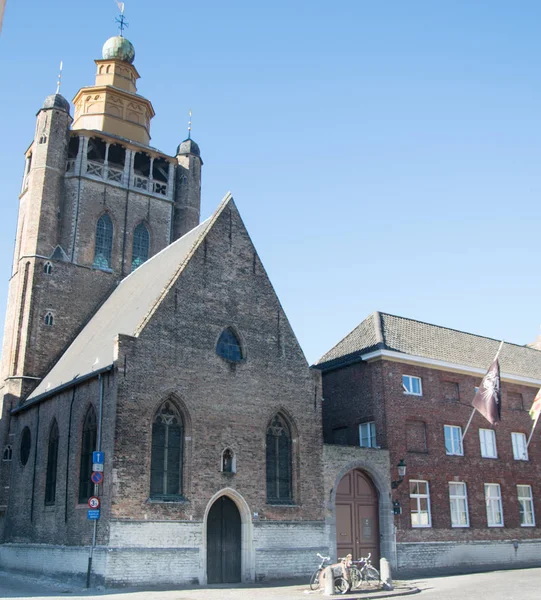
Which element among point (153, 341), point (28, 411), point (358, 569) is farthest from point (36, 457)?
point (358, 569)

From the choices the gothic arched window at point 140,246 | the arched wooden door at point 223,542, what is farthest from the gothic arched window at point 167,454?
the gothic arched window at point 140,246

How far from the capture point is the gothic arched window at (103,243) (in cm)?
3425

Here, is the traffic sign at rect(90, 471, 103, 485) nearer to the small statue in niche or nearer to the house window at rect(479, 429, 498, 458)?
the small statue in niche

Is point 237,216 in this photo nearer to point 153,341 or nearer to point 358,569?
point 153,341

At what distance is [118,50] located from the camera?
38719 millimetres

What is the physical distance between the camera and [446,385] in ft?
98.9

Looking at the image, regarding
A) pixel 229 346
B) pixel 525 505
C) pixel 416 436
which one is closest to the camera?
pixel 229 346

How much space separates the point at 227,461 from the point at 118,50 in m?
26.2

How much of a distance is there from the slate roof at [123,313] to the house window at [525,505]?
1875 centimetres

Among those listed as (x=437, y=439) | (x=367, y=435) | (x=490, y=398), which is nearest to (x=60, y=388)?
(x=367, y=435)

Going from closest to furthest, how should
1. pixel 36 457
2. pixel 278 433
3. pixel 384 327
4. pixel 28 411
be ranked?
pixel 278 433
pixel 36 457
pixel 28 411
pixel 384 327

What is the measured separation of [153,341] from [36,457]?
838cm

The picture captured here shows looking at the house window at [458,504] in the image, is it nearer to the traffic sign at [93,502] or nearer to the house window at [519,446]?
the house window at [519,446]

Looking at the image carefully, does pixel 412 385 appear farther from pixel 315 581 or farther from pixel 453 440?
pixel 315 581
